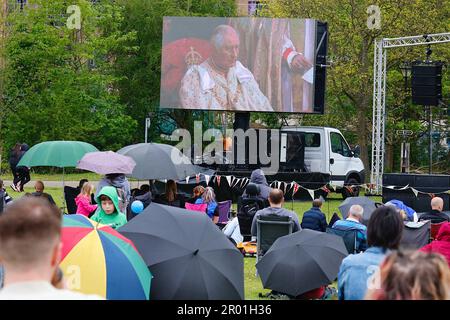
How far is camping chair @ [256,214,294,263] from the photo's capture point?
12391 mm

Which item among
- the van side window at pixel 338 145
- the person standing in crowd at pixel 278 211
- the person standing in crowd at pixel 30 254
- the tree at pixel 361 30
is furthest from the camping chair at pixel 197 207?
the tree at pixel 361 30

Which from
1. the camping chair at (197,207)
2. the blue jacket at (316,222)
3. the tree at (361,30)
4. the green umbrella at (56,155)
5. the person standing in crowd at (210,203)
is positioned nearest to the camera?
the blue jacket at (316,222)

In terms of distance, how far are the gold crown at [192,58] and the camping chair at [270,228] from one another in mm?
16618

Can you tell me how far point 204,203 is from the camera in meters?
15.7

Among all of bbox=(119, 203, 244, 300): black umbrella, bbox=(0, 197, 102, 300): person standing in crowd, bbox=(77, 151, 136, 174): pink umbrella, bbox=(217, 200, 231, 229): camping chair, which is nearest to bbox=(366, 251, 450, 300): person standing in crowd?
bbox=(0, 197, 102, 300): person standing in crowd

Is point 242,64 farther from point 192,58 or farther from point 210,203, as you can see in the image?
point 210,203

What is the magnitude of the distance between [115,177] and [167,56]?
14814 mm

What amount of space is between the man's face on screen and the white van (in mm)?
2484

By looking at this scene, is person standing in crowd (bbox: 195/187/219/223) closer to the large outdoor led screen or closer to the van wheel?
the van wheel

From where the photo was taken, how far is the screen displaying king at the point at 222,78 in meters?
28.8

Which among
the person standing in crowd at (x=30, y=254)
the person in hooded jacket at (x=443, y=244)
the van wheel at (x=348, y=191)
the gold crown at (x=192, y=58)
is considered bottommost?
the van wheel at (x=348, y=191)

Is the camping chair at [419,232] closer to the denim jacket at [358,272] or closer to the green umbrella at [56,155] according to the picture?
the denim jacket at [358,272]

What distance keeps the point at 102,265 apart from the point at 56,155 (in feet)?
37.9
